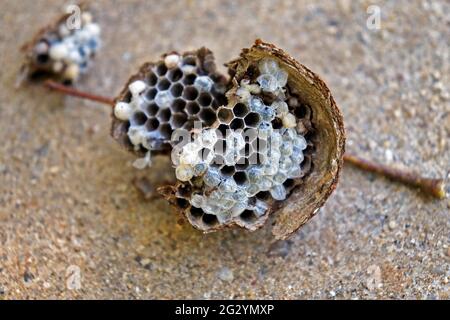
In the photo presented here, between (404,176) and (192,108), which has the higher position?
(192,108)

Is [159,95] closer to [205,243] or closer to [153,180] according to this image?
[153,180]

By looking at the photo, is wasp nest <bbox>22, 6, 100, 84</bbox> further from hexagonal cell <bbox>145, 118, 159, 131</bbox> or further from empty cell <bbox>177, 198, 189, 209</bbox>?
empty cell <bbox>177, 198, 189, 209</bbox>

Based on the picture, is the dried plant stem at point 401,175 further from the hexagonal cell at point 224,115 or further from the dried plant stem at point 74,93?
the hexagonal cell at point 224,115

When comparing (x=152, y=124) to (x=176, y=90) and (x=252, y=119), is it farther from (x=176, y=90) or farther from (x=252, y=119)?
(x=252, y=119)

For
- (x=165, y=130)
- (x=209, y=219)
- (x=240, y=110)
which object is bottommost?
(x=209, y=219)

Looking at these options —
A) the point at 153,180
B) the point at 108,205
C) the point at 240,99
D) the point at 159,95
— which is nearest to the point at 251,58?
the point at 240,99

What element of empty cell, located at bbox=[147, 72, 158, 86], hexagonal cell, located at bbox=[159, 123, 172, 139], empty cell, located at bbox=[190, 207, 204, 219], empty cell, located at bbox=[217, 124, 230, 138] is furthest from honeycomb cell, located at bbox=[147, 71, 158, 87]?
empty cell, located at bbox=[190, 207, 204, 219]

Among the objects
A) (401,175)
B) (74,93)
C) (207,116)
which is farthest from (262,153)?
(74,93)
